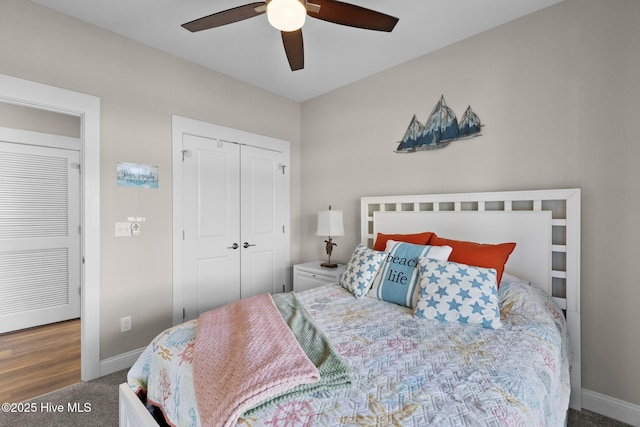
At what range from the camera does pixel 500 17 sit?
7.23 feet

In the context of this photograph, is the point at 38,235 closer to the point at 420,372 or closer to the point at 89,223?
the point at 89,223

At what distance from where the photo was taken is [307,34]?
2402 millimetres

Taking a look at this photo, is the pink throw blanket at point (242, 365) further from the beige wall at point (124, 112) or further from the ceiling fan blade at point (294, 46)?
the ceiling fan blade at point (294, 46)

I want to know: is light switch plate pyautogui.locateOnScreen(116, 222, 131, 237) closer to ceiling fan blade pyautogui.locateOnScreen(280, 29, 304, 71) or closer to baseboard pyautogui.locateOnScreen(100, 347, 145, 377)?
baseboard pyautogui.locateOnScreen(100, 347, 145, 377)

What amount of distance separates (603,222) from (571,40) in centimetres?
123

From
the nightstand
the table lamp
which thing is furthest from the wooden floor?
the table lamp

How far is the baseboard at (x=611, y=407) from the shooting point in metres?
1.80

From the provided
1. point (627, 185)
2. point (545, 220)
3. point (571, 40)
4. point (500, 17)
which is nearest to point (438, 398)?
point (545, 220)

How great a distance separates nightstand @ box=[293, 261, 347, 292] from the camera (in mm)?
2962

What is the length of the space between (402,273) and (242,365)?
1240mm

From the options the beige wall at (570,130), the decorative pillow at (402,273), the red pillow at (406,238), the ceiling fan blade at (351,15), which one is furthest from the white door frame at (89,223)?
the beige wall at (570,130)

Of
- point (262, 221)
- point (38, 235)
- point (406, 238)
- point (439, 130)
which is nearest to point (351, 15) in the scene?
point (439, 130)

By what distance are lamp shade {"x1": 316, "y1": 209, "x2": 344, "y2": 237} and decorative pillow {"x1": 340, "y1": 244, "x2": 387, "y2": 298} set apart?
0.80 metres

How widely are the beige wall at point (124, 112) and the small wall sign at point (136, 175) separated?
4cm
